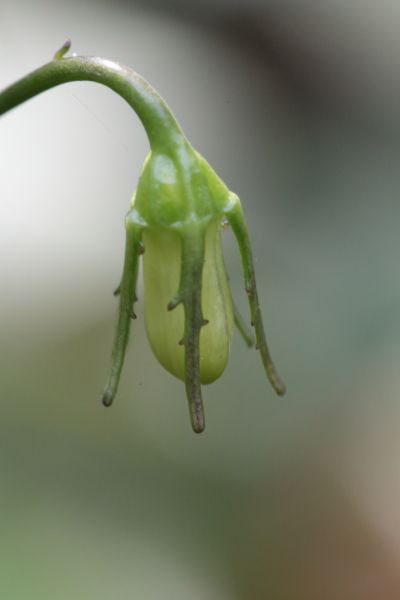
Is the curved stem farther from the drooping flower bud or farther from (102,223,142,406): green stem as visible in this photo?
(102,223,142,406): green stem

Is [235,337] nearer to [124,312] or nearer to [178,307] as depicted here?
[178,307]

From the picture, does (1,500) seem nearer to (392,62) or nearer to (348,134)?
(348,134)

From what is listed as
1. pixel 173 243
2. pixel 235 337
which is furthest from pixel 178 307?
pixel 235 337

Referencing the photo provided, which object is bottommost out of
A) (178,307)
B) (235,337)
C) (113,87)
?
(235,337)

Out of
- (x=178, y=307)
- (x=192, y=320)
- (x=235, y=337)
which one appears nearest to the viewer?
(x=192, y=320)

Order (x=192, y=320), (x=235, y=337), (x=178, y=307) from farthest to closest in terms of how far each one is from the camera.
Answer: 1. (x=235, y=337)
2. (x=178, y=307)
3. (x=192, y=320)

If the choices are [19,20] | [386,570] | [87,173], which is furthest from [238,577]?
[19,20]

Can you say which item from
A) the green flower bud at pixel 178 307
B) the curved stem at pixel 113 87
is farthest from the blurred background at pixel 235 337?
the curved stem at pixel 113 87
